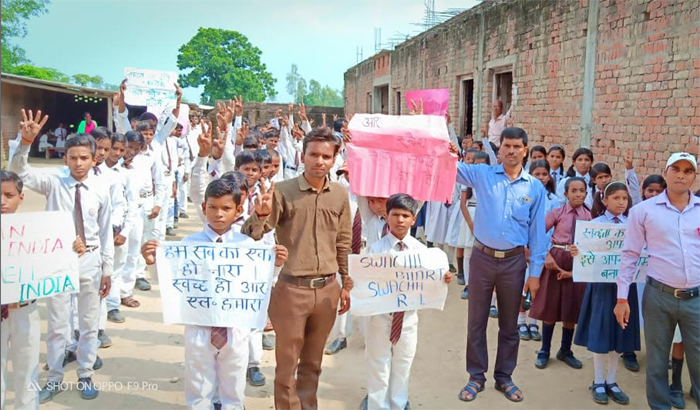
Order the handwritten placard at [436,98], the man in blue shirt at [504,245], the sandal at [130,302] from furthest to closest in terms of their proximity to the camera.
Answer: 1. the sandal at [130,302]
2. the handwritten placard at [436,98]
3. the man in blue shirt at [504,245]

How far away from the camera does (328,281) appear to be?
11.3ft

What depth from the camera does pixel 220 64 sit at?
152ft

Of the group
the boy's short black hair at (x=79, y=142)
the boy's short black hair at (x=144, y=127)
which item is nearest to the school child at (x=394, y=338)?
the boy's short black hair at (x=79, y=142)

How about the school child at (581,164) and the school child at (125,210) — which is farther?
the school child at (581,164)

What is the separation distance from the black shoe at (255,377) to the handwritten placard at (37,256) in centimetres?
145

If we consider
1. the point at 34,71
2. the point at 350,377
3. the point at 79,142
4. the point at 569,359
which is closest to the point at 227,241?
the point at 79,142

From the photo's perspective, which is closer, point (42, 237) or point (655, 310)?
point (42, 237)

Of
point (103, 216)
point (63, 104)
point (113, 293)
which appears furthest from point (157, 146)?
point (63, 104)

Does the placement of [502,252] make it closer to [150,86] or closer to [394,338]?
[394,338]

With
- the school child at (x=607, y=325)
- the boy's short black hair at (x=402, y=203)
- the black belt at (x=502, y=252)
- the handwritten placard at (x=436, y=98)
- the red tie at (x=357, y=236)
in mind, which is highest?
the handwritten placard at (x=436, y=98)

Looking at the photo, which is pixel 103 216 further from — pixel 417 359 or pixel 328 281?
pixel 417 359

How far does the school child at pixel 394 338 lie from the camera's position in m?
3.67

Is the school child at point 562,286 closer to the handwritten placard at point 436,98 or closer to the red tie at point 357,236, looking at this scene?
the handwritten placard at point 436,98

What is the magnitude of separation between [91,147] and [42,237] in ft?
3.11
